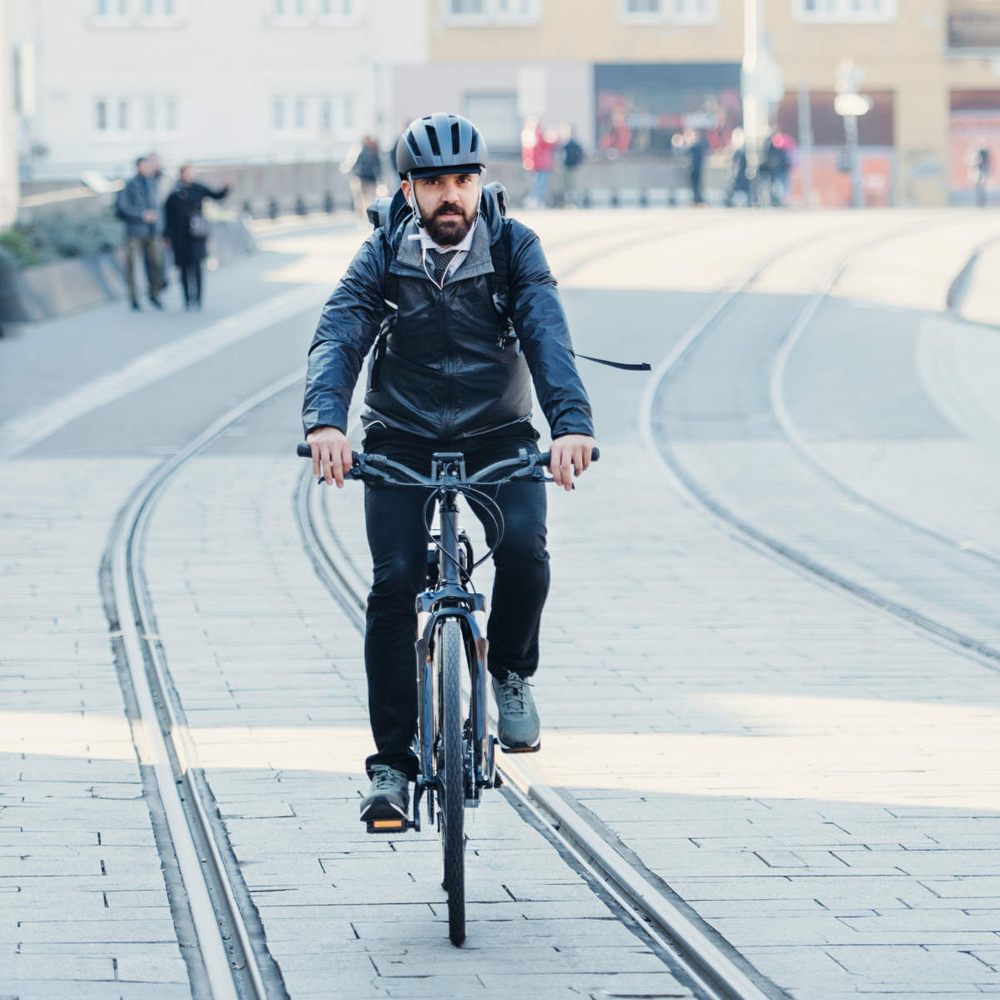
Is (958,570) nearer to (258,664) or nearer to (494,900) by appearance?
(258,664)

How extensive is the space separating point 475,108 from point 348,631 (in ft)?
166

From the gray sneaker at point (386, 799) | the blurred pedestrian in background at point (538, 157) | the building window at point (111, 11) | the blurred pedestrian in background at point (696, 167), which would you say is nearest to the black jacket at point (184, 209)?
the gray sneaker at point (386, 799)

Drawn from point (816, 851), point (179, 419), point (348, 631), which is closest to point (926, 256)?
point (179, 419)

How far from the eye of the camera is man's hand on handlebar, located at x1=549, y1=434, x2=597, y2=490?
482 cm

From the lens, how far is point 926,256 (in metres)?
29.0

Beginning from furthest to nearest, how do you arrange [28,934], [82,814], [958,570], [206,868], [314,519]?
[314,519] < [958,570] < [82,814] < [206,868] < [28,934]

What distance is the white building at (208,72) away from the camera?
2274 inches

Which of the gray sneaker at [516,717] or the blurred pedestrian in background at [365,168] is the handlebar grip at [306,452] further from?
the blurred pedestrian in background at [365,168]

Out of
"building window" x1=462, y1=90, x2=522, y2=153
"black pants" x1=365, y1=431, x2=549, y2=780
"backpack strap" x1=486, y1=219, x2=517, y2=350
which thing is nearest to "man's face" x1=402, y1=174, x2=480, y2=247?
"backpack strap" x1=486, y1=219, x2=517, y2=350

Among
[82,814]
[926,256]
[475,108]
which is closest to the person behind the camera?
[82,814]

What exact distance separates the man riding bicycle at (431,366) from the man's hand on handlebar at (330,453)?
99 millimetres

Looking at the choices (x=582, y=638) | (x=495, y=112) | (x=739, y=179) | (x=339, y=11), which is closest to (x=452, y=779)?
(x=582, y=638)

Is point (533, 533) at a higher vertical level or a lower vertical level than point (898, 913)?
higher

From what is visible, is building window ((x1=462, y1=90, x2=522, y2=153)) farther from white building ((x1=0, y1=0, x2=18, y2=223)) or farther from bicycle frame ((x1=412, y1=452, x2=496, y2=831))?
bicycle frame ((x1=412, y1=452, x2=496, y2=831))
